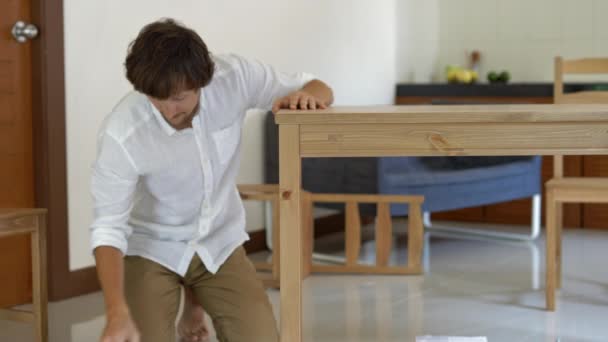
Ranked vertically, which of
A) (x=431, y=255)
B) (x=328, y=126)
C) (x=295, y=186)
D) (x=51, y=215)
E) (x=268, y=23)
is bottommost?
(x=431, y=255)

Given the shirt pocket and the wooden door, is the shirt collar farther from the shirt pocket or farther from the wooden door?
the wooden door

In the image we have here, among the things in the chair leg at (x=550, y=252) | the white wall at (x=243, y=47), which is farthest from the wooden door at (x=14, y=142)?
the chair leg at (x=550, y=252)

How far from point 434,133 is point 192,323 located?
104cm

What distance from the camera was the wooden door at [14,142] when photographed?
10.4 ft

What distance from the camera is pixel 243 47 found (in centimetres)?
422

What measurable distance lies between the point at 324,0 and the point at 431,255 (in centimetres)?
148

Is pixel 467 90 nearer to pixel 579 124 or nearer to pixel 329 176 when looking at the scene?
pixel 329 176

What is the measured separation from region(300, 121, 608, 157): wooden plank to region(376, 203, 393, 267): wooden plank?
1.87 m

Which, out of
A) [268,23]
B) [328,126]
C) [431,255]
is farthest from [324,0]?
[328,126]

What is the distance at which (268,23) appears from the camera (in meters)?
4.40

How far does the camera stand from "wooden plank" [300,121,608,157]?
6.53 ft

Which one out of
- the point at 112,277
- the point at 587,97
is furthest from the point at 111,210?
the point at 587,97

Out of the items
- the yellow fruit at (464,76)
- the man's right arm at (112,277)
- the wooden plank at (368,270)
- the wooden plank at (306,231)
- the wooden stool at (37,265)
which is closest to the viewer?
the man's right arm at (112,277)

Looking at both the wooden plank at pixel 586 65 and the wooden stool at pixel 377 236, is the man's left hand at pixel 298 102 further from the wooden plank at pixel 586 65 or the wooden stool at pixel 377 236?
the wooden plank at pixel 586 65
